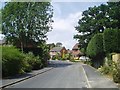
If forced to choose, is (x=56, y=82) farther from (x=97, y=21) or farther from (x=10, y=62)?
(x=97, y=21)

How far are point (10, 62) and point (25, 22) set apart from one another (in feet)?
94.2

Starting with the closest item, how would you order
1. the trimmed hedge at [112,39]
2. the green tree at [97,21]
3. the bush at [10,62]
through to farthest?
the bush at [10,62] → the trimmed hedge at [112,39] → the green tree at [97,21]

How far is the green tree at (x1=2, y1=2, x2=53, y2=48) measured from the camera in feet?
197

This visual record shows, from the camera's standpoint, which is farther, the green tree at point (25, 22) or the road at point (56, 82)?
the green tree at point (25, 22)

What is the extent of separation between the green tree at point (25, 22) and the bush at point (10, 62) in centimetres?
2488

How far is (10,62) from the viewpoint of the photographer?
3212 centimetres

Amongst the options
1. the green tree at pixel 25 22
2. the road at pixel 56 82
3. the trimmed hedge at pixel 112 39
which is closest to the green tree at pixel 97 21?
the green tree at pixel 25 22

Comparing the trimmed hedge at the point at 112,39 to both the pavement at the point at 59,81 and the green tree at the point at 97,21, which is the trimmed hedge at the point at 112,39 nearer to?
the pavement at the point at 59,81

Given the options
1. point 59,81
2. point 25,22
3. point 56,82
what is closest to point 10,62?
point 59,81

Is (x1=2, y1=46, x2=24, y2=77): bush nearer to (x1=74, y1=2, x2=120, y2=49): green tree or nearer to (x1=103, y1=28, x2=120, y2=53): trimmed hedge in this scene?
(x1=103, y1=28, x2=120, y2=53): trimmed hedge

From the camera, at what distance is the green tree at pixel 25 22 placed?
197 ft

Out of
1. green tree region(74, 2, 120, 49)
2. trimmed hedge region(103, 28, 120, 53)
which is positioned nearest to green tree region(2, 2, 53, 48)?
green tree region(74, 2, 120, 49)

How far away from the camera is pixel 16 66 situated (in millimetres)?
34062

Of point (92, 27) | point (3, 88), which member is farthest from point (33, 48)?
point (3, 88)
